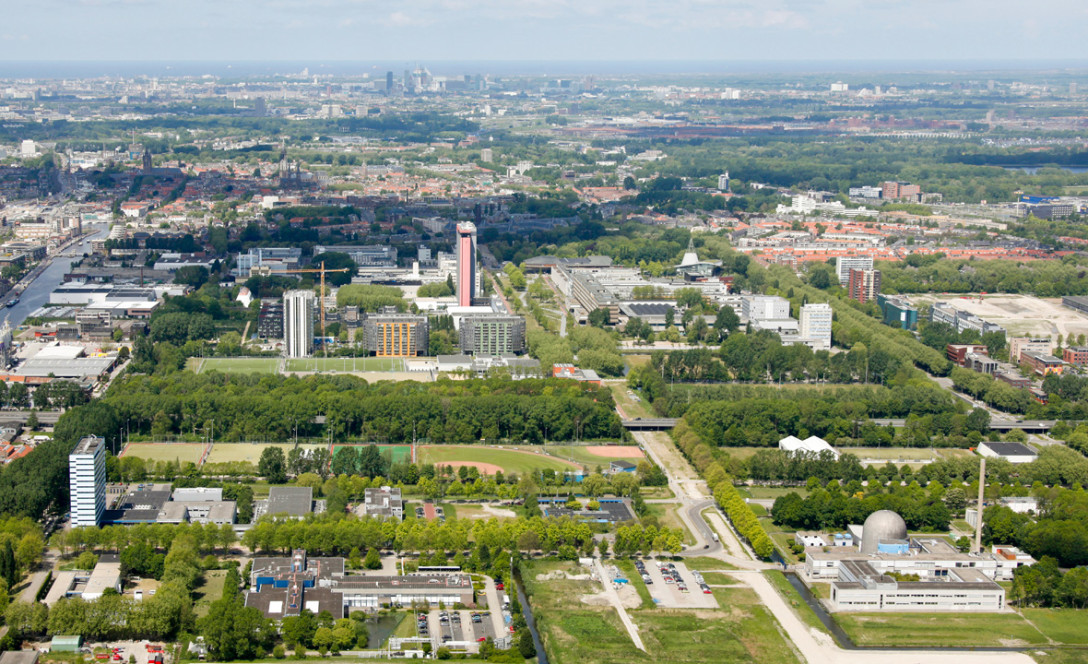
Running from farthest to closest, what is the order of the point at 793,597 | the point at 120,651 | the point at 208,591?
the point at 793,597
the point at 208,591
the point at 120,651

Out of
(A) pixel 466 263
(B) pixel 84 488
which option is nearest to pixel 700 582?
(B) pixel 84 488

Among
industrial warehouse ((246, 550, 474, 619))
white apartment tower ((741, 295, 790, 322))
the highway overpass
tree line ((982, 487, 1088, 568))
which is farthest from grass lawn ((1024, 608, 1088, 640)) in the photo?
white apartment tower ((741, 295, 790, 322))

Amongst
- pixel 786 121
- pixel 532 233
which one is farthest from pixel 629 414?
pixel 786 121

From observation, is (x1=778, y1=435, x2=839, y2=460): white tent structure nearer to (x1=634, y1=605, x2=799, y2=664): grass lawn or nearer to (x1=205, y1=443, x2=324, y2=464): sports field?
(x1=634, y1=605, x2=799, y2=664): grass lawn

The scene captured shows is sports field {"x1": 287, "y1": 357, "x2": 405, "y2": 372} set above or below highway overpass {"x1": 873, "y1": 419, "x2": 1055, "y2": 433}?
above

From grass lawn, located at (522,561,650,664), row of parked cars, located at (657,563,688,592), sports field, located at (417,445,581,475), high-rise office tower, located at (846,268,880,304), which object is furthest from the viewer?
high-rise office tower, located at (846,268,880,304)

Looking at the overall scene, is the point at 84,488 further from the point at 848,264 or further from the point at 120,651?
the point at 848,264

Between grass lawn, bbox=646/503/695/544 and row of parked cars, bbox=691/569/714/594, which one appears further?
grass lawn, bbox=646/503/695/544
